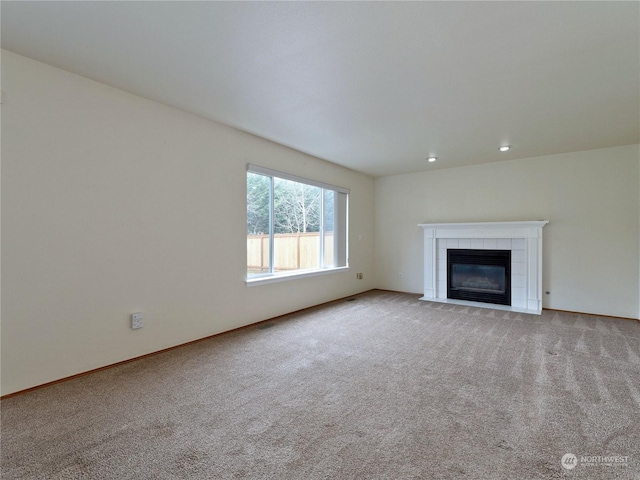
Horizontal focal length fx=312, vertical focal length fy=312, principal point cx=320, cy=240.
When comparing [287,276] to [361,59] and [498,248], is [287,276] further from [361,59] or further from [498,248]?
[498,248]

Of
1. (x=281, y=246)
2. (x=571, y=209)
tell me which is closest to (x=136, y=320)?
(x=281, y=246)

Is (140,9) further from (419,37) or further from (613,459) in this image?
(613,459)

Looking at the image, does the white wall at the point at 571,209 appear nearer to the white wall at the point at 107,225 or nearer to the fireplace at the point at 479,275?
the fireplace at the point at 479,275

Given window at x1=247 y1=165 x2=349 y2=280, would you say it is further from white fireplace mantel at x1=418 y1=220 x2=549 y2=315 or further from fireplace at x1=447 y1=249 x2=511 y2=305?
fireplace at x1=447 y1=249 x2=511 y2=305

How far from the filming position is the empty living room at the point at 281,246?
1767 millimetres

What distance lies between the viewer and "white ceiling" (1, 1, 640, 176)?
6.05 feet

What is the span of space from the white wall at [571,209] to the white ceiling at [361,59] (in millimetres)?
1025

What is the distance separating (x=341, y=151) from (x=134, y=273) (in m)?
3.18

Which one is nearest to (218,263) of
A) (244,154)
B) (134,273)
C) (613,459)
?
(134,273)

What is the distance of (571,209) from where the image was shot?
4758 mm

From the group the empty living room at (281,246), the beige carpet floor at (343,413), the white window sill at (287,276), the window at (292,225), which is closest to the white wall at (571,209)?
the empty living room at (281,246)

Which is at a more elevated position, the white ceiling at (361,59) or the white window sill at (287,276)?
the white ceiling at (361,59)

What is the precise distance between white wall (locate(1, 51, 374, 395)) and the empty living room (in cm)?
2

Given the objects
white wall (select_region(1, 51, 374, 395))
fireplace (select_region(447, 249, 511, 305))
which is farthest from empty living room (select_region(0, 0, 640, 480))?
fireplace (select_region(447, 249, 511, 305))
